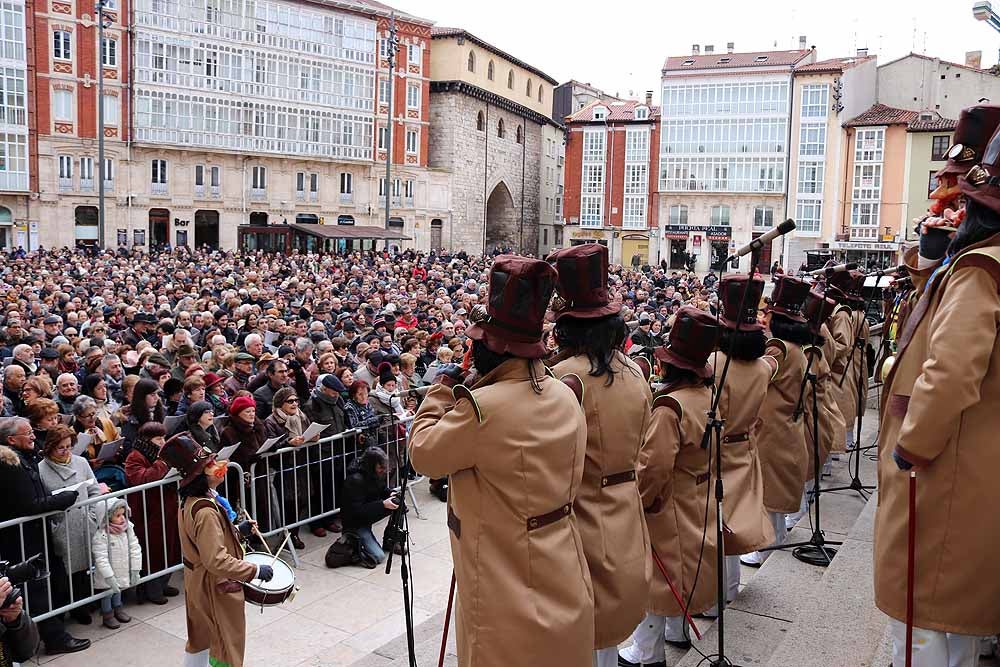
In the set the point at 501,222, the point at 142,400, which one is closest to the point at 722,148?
the point at 501,222

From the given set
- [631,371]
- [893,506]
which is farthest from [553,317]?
[893,506]

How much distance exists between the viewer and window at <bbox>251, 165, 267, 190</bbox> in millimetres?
47575

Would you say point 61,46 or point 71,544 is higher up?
point 61,46

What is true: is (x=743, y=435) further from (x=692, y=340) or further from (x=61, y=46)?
(x=61, y=46)

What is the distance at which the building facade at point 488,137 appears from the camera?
56156mm

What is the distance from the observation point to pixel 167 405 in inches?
305

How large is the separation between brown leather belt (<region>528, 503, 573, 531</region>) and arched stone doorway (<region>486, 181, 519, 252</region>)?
202 ft

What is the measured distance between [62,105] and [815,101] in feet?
135

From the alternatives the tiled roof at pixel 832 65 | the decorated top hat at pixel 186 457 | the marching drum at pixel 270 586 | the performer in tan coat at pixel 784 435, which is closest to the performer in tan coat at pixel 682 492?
the performer in tan coat at pixel 784 435

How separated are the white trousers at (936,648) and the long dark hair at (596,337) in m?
1.48

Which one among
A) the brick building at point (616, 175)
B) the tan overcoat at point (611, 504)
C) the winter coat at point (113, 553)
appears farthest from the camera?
the brick building at point (616, 175)

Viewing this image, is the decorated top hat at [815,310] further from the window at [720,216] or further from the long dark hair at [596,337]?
the window at [720,216]

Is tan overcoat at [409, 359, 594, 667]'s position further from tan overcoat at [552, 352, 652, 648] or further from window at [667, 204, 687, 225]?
window at [667, 204, 687, 225]

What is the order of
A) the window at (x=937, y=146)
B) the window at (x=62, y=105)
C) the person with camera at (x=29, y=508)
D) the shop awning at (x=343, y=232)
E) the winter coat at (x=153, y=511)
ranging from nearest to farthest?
the person with camera at (x=29, y=508) → the winter coat at (x=153, y=511) → the window at (x=62, y=105) → the shop awning at (x=343, y=232) → the window at (x=937, y=146)
